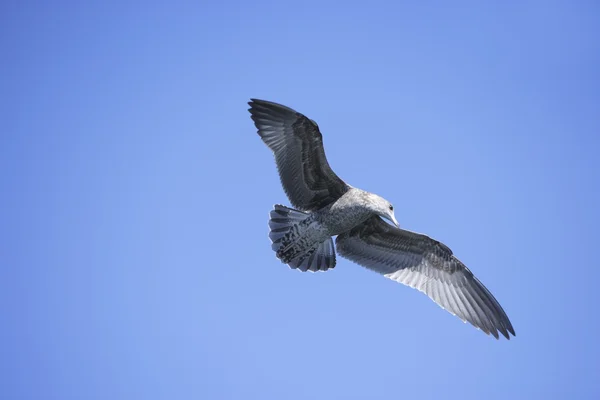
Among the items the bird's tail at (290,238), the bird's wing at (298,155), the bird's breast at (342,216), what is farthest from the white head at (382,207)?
the bird's tail at (290,238)

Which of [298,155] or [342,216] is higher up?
[298,155]

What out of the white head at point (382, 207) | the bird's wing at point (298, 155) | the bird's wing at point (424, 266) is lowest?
the bird's wing at point (424, 266)

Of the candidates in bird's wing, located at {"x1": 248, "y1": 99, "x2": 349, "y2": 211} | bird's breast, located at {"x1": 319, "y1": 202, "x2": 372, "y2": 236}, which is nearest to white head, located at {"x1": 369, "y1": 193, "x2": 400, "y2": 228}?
bird's breast, located at {"x1": 319, "y1": 202, "x2": 372, "y2": 236}

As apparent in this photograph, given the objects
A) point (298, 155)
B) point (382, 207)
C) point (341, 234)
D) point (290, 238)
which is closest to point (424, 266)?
point (341, 234)

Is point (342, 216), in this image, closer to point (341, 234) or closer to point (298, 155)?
point (341, 234)

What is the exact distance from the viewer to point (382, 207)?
7.56m

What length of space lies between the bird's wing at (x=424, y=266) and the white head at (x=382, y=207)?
90 cm

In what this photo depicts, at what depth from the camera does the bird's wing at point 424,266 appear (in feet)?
27.4

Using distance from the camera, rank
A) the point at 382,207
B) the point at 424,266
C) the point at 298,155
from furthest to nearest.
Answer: the point at 424,266 < the point at 298,155 < the point at 382,207

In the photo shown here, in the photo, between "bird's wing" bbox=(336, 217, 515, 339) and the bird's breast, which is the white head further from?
"bird's wing" bbox=(336, 217, 515, 339)

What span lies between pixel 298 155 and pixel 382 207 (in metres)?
1.46

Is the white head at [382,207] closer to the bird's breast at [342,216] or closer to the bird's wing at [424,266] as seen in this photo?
the bird's breast at [342,216]

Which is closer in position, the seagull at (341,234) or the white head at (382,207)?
the white head at (382,207)

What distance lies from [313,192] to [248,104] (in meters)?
1.65
